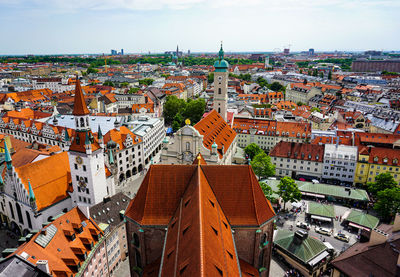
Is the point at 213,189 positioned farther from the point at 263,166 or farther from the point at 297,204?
the point at 263,166

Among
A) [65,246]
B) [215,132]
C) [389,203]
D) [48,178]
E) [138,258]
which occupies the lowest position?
[389,203]

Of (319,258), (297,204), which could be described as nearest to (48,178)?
(319,258)

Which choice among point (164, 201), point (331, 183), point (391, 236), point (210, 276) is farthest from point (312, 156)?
point (210, 276)

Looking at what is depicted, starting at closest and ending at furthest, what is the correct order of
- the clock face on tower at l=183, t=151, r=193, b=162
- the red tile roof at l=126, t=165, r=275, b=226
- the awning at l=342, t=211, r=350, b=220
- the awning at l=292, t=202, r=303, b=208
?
the red tile roof at l=126, t=165, r=275, b=226 < the clock face on tower at l=183, t=151, r=193, b=162 < the awning at l=342, t=211, r=350, b=220 < the awning at l=292, t=202, r=303, b=208

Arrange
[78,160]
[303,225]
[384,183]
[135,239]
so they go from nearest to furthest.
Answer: [135,239]
[78,160]
[303,225]
[384,183]

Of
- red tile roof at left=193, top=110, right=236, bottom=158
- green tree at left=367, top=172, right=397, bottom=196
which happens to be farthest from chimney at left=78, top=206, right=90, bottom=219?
green tree at left=367, top=172, right=397, bottom=196

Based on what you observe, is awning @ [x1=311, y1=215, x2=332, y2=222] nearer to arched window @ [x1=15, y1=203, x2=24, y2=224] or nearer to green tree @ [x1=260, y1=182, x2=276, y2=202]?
green tree @ [x1=260, y1=182, x2=276, y2=202]
